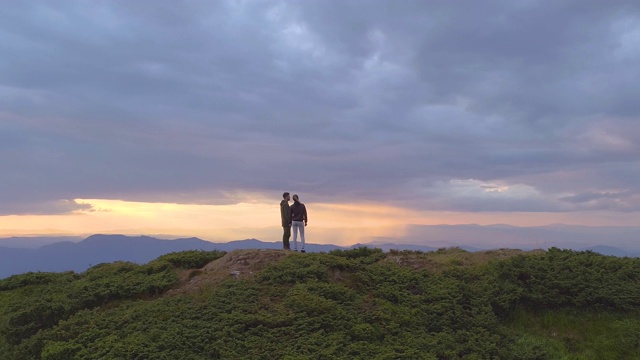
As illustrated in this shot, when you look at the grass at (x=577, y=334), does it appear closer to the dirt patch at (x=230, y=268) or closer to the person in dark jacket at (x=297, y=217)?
the dirt patch at (x=230, y=268)

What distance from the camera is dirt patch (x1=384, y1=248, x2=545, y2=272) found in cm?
1479

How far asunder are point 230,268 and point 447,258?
6442 mm

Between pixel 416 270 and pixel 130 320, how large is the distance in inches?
292

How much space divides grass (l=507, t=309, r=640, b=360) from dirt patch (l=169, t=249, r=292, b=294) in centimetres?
635

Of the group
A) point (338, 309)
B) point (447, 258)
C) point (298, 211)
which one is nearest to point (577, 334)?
point (447, 258)

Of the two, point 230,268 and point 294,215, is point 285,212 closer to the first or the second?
point 294,215

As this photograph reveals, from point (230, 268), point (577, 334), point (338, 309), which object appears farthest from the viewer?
point (230, 268)

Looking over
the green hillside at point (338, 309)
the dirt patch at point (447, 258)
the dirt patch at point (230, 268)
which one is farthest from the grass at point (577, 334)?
the dirt patch at point (230, 268)

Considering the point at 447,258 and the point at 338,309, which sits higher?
the point at 447,258

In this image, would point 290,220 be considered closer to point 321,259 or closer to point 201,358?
point 321,259

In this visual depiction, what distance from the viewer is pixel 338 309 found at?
11.4m

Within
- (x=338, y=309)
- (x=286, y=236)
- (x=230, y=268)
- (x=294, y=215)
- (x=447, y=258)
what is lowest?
(x=338, y=309)

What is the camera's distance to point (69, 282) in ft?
52.1

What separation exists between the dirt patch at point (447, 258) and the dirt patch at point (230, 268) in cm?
339
